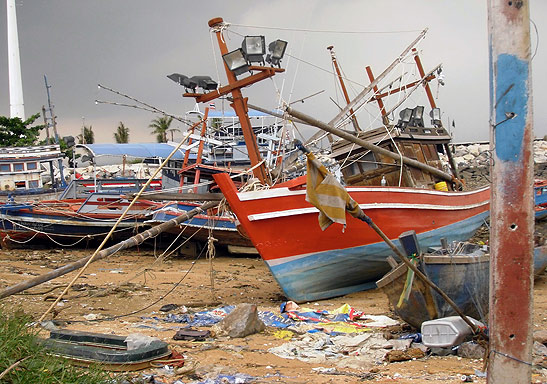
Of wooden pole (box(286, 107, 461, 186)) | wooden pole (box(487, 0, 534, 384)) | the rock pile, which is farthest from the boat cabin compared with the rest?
the rock pile

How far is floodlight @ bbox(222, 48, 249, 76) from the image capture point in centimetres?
1036

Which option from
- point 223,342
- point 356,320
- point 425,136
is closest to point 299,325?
point 356,320

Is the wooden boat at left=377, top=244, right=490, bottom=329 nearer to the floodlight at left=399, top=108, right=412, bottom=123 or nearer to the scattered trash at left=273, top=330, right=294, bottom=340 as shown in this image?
the scattered trash at left=273, top=330, right=294, bottom=340

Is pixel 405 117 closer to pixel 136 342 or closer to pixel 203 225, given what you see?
pixel 203 225

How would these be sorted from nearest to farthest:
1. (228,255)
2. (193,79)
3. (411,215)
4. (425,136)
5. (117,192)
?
(193,79)
(411,215)
(425,136)
(228,255)
(117,192)

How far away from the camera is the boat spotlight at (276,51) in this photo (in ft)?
33.7

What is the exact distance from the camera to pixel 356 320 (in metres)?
9.00

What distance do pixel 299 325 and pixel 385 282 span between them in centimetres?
159

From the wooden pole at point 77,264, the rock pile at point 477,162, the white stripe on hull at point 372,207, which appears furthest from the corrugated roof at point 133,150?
the wooden pole at point 77,264

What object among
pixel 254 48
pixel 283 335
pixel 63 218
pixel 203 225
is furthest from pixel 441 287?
pixel 63 218

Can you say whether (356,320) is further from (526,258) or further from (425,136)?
(425,136)

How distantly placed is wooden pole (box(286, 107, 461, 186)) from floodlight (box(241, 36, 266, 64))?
106 cm

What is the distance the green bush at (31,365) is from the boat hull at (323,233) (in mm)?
5254

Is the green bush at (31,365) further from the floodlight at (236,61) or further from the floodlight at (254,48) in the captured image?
the floodlight at (236,61)
